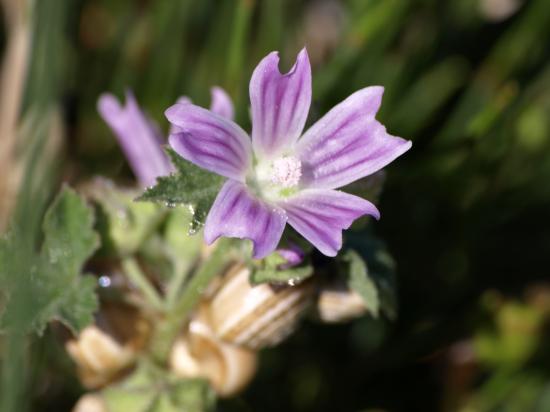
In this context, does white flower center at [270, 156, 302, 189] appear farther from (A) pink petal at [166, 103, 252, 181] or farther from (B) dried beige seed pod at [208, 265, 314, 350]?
(B) dried beige seed pod at [208, 265, 314, 350]

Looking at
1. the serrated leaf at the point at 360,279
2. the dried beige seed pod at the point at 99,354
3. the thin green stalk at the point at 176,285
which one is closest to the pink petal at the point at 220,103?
the thin green stalk at the point at 176,285

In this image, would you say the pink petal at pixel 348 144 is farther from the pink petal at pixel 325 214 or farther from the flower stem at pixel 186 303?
the flower stem at pixel 186 303

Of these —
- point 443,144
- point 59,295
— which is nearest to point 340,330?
point 443,144

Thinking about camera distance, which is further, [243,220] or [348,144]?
[348,144]

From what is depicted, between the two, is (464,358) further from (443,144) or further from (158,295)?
(158,295)

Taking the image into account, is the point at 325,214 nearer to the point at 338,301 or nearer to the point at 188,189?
the point at 188,189

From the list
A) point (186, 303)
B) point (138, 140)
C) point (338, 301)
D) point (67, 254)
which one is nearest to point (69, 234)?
point (67, 254)
